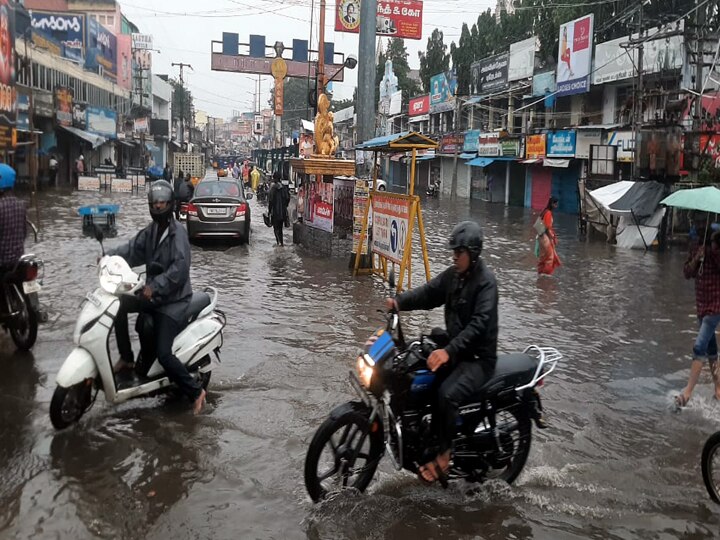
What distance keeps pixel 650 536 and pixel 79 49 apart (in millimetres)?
46702

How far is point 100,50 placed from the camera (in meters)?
47.9

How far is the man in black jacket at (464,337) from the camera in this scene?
394 centimetres

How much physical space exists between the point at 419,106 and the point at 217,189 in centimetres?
3676

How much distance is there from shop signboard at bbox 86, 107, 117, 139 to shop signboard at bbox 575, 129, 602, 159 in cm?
2750

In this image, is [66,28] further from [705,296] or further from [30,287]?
[705,296]

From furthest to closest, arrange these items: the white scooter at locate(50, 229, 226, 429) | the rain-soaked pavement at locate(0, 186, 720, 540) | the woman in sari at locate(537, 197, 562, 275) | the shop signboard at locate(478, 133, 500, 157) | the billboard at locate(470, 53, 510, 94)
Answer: the billboard at locate(470, 53, 510, 94)
the shop signboard at locate(478, 133, 500, 157)
the woman in sari at locate(537, 197, 562, 275)
the white scooter at locate(50, 229, 226, 429)
the rain-soaked pavement at locate(0, 186, 720, 540)

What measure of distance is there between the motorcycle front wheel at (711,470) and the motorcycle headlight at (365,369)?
2223 millimetres

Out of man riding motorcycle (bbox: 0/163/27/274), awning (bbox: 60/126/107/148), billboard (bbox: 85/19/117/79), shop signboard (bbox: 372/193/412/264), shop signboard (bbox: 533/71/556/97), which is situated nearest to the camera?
man riding motorcycle (bbox: 0/163/27/274)

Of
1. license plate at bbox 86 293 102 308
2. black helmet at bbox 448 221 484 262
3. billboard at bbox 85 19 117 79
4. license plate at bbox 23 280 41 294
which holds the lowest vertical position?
license plate at bbox 23 280 41 294

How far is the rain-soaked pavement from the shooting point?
13.0ft

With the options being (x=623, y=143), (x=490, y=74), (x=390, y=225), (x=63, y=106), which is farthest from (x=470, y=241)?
(x=490, y=74)

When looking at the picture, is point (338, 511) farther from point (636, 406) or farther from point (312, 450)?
point (636, 406)

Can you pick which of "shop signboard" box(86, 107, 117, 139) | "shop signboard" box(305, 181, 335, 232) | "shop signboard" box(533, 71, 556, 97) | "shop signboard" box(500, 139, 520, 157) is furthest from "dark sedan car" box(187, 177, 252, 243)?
"shop signboard" box(86, 107, 117, 139)

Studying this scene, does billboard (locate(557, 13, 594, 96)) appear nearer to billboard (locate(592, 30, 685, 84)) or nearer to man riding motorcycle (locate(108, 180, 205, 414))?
billboard (locate(592, 30, 685, 84))
